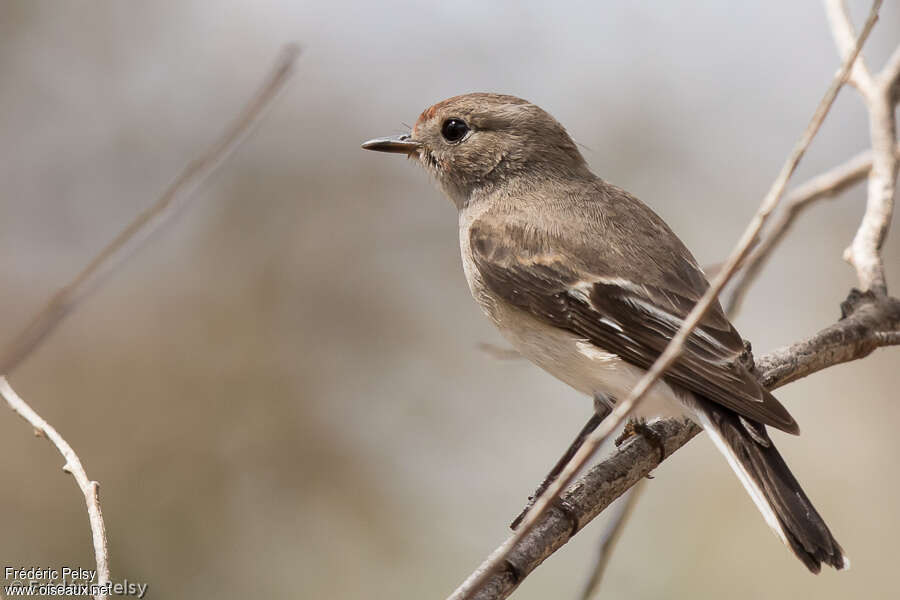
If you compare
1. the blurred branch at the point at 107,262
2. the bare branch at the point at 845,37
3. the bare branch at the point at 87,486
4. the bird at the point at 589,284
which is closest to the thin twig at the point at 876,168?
the bare branch at the point at 845,37

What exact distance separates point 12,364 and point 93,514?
0.45m

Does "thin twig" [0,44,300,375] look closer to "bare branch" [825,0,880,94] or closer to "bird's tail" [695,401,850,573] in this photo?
"bird's tail" [695,401,850,573]

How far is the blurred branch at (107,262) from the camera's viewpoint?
1817 mm

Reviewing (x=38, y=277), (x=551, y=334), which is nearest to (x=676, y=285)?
(x=551, y=334)

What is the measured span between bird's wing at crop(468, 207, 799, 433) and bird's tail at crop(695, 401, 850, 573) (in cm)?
9

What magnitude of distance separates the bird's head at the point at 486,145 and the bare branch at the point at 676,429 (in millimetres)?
1218

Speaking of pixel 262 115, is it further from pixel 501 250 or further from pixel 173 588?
pixel 173 588

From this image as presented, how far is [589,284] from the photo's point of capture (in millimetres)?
3436

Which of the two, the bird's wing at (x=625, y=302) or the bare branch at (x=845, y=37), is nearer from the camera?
the bird's wing at (x=625, y=302)

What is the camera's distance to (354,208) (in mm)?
6773

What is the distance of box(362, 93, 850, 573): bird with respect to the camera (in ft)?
9.56

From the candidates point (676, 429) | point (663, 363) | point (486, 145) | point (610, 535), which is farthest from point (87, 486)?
point (486, 145)

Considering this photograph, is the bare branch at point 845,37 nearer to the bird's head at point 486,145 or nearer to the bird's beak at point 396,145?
the bird's head at point 486,145

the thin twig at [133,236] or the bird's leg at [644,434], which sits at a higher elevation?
the bird's leg at [644,434]
